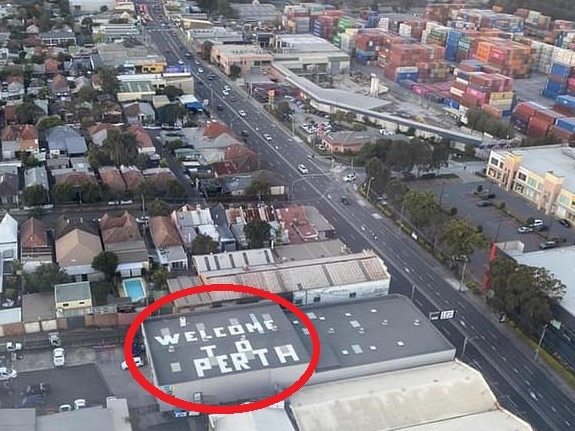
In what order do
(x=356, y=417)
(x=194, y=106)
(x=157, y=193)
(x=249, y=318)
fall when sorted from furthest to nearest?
(x=194, y=106), (x=157, y=193), (x=249, y=318), (x=356, y=417)

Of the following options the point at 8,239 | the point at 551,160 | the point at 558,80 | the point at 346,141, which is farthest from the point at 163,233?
the point at 558,80

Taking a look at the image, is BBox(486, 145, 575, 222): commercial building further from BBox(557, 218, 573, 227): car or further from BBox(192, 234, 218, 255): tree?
BBox(192, 234, 218, 255): tree

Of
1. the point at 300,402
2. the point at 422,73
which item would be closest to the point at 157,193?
the point at 300,402

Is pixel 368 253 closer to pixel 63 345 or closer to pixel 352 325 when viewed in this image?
pixel 352 325

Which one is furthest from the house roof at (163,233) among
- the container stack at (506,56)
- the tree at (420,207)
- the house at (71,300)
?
the container stack at (506,56)

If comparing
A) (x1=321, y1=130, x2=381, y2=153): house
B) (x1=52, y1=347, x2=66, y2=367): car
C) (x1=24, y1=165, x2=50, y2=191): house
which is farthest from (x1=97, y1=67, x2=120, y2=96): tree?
(x1=52, y1=347, x2=66, y2=367): car

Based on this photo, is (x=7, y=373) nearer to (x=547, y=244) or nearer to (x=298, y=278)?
(x=298, y=278)

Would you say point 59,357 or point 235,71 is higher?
point 235,71
